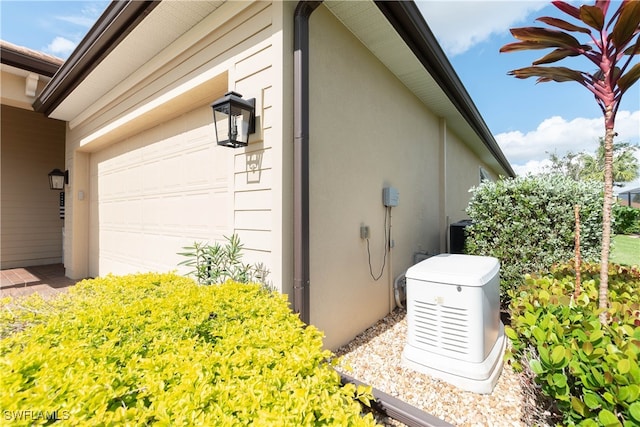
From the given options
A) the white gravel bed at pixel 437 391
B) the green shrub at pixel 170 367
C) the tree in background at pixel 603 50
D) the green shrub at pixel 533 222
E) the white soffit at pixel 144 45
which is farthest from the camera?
the green shrub at pixel 533 222

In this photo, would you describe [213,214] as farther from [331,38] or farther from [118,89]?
[118,89]

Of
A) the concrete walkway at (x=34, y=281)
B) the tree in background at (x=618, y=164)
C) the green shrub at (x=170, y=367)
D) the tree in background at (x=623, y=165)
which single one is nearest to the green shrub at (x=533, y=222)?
the green shrub at (x=170, y=367)

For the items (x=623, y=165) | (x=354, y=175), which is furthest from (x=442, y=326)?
(x=623, y=165)

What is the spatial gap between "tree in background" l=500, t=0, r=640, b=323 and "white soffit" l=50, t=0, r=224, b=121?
115 inches

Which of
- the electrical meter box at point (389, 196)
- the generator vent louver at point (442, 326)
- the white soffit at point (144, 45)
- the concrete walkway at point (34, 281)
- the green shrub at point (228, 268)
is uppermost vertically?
the white soffit at point (144, 45)

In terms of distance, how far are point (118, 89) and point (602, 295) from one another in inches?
251

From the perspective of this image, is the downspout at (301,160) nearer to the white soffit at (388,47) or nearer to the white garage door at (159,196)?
the white soffit at (388,47)

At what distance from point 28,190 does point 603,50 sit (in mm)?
10873

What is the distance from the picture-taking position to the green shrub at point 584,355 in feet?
3.49

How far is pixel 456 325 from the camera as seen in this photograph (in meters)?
2.44

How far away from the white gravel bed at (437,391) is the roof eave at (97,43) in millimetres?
4125

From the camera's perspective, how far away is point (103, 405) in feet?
3.21

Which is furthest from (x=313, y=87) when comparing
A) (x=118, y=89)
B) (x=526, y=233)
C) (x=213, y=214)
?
(x=118, y=89)

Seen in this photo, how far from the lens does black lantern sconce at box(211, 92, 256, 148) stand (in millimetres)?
2598
